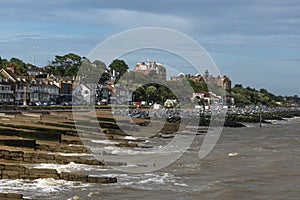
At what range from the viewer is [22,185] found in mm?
21438

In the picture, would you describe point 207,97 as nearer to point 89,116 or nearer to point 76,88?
point 76,88

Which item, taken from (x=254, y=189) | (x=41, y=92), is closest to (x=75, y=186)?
(x=254, y=189)

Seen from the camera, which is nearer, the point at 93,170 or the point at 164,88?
the point at 93,170

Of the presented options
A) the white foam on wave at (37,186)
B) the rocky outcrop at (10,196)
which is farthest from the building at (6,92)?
the rocky outcrop at (10,196)

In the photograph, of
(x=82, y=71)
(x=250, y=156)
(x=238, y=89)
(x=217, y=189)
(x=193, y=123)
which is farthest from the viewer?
(x=238, y=89)

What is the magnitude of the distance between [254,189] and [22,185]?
9.68 m

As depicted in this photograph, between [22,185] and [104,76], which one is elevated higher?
[104,76]

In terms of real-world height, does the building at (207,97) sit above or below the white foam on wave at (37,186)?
above

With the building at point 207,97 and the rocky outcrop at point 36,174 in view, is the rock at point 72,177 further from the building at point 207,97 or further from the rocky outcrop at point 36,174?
the building at point 207,97

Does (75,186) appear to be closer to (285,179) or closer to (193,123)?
(285,179)

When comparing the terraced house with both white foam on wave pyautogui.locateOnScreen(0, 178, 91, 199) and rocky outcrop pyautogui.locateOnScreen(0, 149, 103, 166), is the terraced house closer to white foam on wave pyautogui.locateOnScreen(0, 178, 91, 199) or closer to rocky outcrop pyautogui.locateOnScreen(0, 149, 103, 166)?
rocky outcrop pyautogui.locateOnScreen(0, 149, 103, 166)

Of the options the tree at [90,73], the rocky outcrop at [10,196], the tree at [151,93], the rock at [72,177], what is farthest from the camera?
the tree at [90,73]

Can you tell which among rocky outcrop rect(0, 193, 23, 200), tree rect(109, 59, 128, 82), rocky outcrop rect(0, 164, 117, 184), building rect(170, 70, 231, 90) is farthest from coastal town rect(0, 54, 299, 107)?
rocky outcrop rect(0, 193, 23, 200)

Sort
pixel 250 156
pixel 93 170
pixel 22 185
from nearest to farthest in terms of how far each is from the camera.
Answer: pixel 22 185
pixel 93 170
pixel 250 156
